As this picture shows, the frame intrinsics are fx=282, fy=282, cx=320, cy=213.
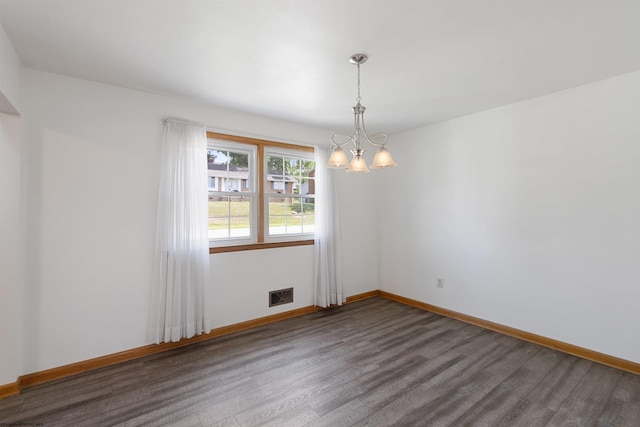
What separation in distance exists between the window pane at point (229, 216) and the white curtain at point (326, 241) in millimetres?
979

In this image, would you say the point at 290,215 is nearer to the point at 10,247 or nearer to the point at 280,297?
the point at 280,297

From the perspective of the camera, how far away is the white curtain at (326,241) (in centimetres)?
392

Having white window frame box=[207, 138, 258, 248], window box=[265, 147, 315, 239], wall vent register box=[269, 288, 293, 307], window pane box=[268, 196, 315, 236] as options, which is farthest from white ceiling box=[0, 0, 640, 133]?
wall vent register box=[269, 288, 293, 307]

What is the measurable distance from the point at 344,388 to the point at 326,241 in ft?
6.54

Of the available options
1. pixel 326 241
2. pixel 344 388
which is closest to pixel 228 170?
pixel 326 241

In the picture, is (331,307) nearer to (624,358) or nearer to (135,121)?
(624,358)

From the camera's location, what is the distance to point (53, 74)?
95.1 inches

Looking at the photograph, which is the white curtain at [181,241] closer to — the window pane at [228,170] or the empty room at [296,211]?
the empty room at [296,211]

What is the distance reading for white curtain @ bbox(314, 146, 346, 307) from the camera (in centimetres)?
392

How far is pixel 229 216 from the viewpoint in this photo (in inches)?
133

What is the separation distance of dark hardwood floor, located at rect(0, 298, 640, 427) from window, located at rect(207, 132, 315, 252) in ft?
3.99

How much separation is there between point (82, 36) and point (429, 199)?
3957mm

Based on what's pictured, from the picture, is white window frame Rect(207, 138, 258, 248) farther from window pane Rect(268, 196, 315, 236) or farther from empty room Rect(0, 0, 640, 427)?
window pane Rect(268, 196, 315, 236)

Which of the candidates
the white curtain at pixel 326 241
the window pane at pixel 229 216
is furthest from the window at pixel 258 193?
the white curtain at pixel 326 241
